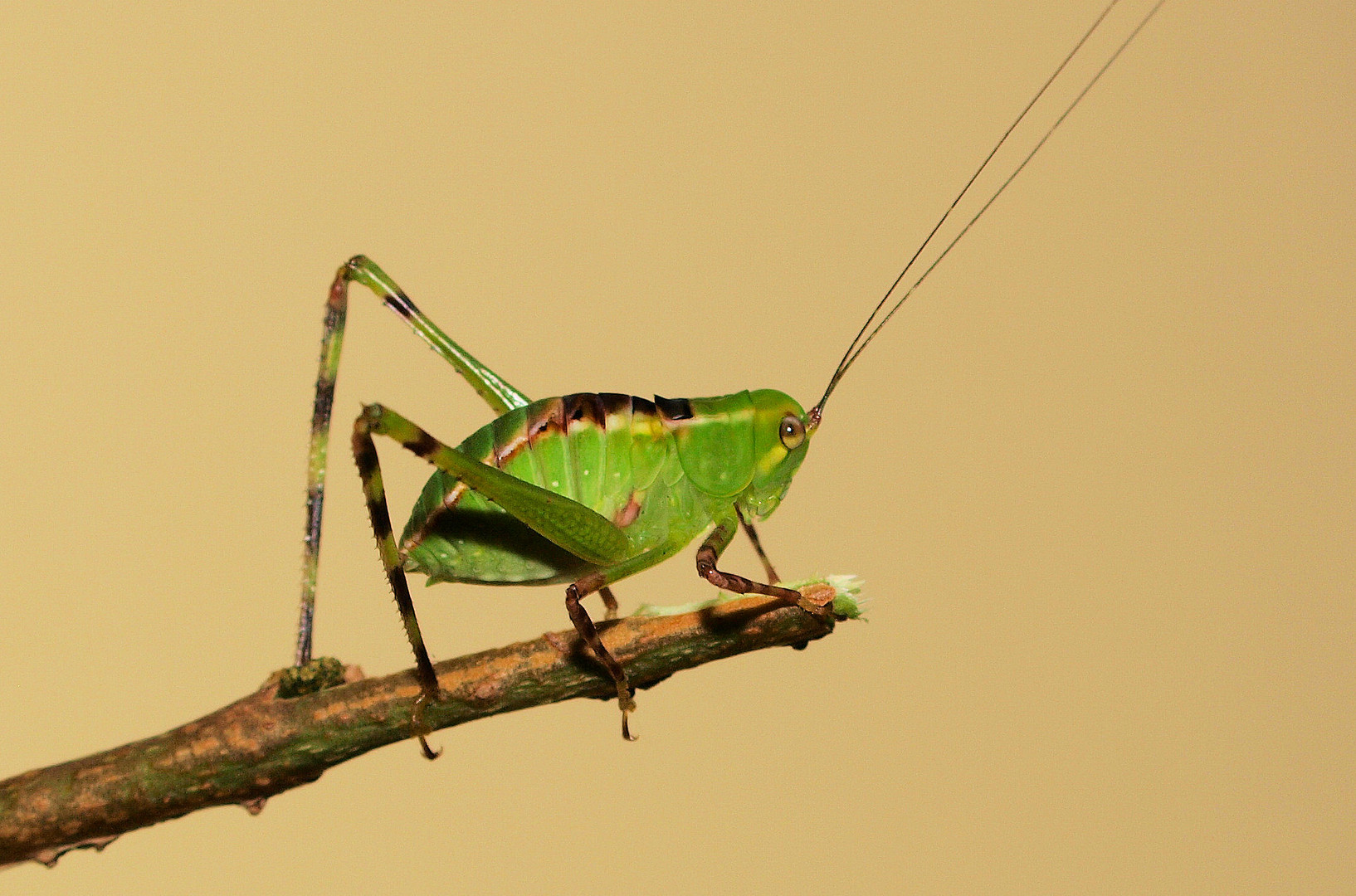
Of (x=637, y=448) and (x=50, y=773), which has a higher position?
(x=637, y=448)

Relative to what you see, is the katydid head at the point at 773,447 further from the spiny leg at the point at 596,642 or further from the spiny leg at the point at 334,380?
the spiny leg at the point at 334,380

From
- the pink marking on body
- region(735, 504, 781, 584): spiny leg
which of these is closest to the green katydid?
the pink marking on body

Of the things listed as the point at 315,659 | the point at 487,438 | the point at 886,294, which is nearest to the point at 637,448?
the point at 487,438

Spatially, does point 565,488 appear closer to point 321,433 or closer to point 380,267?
point 321,433

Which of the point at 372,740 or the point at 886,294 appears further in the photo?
the point at 886,294

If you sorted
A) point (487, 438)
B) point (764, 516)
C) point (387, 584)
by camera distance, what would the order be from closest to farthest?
point (387, 584) → point (487, 438) → point (764, 516)

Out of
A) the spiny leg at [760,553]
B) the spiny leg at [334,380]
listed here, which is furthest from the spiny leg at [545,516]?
the spiny leg at [760,553]
